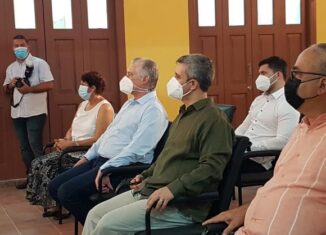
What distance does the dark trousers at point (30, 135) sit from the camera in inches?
194

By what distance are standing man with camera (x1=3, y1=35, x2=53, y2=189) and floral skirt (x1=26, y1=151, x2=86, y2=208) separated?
102cm

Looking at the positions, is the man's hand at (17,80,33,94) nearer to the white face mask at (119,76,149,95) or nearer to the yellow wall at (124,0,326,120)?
the yellow wall at (124,0,326,120)

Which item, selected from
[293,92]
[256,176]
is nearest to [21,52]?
[256,176]

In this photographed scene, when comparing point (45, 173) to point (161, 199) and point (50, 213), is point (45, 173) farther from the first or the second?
point (161, 199)

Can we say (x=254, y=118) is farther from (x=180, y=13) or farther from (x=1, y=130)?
(x=1, y=130)

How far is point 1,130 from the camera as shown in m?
5.13

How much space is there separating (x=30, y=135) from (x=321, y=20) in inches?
145

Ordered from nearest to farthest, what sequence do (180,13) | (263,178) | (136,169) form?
(136,169)
(263,178)
(180,13)

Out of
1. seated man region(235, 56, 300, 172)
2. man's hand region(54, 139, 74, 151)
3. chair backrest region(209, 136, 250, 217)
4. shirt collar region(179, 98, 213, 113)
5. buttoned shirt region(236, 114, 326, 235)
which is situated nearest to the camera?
buttoned shirt region(236, 114, 326, 235)

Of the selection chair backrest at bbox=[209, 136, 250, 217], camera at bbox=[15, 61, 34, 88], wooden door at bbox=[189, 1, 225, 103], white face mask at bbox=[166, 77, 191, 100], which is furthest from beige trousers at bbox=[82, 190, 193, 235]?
wooden door at bbox=[189, 1, 225, 103]

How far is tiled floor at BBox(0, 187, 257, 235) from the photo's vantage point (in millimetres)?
3672

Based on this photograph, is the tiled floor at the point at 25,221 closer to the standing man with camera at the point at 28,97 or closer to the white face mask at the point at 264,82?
the standing man with camera at the point at 28,97

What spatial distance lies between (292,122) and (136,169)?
1049 mm

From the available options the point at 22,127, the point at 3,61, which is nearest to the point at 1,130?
the point at 22,127
